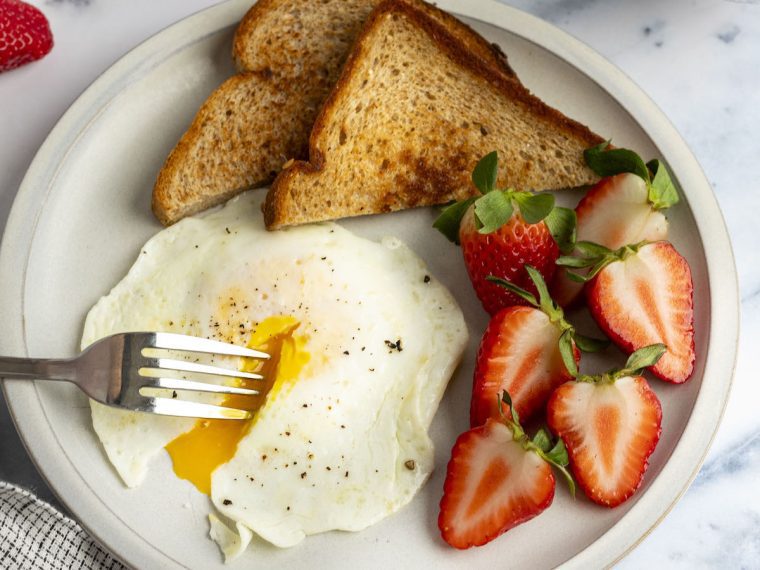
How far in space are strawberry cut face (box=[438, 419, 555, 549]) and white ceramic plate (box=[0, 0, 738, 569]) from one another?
9cm

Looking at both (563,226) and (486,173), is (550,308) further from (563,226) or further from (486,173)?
(486,173)

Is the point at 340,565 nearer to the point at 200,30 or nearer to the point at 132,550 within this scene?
the point at 132,550

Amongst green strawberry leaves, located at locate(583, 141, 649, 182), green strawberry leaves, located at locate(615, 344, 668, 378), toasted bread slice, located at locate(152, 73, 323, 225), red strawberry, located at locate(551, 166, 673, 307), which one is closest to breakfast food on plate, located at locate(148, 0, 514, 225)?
toasted bread slice, located at locate(152, 73, 323, 225)

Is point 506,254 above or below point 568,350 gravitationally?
above

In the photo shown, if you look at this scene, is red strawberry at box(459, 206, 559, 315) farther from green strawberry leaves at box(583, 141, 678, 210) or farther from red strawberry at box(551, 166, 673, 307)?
green strawberry leaves at box(583, 141, 678, 210)

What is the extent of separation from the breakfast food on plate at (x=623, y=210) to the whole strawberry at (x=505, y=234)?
0.08 metres

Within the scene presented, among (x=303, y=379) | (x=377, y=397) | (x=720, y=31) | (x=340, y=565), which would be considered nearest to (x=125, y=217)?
(x=303, y=379)

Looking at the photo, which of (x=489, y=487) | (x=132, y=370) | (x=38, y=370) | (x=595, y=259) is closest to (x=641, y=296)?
(x=595, y=259)

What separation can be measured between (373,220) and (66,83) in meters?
0.95

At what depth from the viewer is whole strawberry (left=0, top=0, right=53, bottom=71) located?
250 centimetres

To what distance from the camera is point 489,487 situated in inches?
79.5

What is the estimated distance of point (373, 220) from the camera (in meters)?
2.44

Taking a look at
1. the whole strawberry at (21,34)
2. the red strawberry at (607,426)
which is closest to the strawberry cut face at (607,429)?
the red strawberry at (607,426)

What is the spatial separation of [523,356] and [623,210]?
0.44 m
